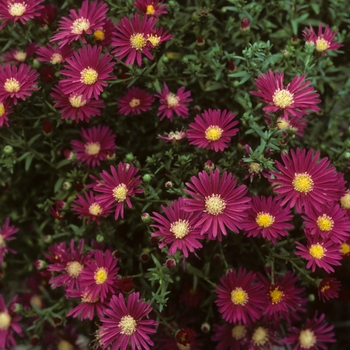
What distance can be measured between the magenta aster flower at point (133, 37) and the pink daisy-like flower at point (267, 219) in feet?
1.61

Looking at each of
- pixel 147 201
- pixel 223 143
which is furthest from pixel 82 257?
pixel 223 143

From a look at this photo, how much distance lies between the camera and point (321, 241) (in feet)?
3.72

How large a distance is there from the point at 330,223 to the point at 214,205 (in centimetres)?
31

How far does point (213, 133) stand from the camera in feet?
3.94

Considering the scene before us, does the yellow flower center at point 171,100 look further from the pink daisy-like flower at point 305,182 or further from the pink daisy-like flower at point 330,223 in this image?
the pink daisy-like flower at point 330,223

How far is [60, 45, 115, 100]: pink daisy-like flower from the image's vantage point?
1.19 m

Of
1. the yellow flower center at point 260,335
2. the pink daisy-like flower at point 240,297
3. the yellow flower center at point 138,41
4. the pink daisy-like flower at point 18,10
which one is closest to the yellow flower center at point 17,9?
the pink daisy-like flower at point 18,10

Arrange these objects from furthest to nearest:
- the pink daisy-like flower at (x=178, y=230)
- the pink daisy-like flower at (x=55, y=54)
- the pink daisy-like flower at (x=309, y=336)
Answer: the pink daisy-like flower at (x=309, y=336), the pink daisy-like flower at (x=55, y=54), the pink daisy-like flower at (x=178, y=230)

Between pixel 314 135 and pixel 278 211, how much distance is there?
477mm

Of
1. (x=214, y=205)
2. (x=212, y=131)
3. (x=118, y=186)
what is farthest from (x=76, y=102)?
(x=214, y=205)

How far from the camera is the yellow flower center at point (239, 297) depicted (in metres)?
1.23

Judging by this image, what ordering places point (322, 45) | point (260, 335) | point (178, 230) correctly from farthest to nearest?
point (260, 335), point (322, 45), point (178, 230)

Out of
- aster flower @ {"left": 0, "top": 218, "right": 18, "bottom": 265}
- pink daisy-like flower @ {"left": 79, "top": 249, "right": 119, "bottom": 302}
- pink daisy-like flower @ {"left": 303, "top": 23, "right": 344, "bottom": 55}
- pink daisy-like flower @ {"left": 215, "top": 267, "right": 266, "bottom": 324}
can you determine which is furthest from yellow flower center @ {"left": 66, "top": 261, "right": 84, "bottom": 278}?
pink daisy-like flower @ {"left": 303, "top": 23, "right": 344, "bottom": 55}

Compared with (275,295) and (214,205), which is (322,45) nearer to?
(214,205)
